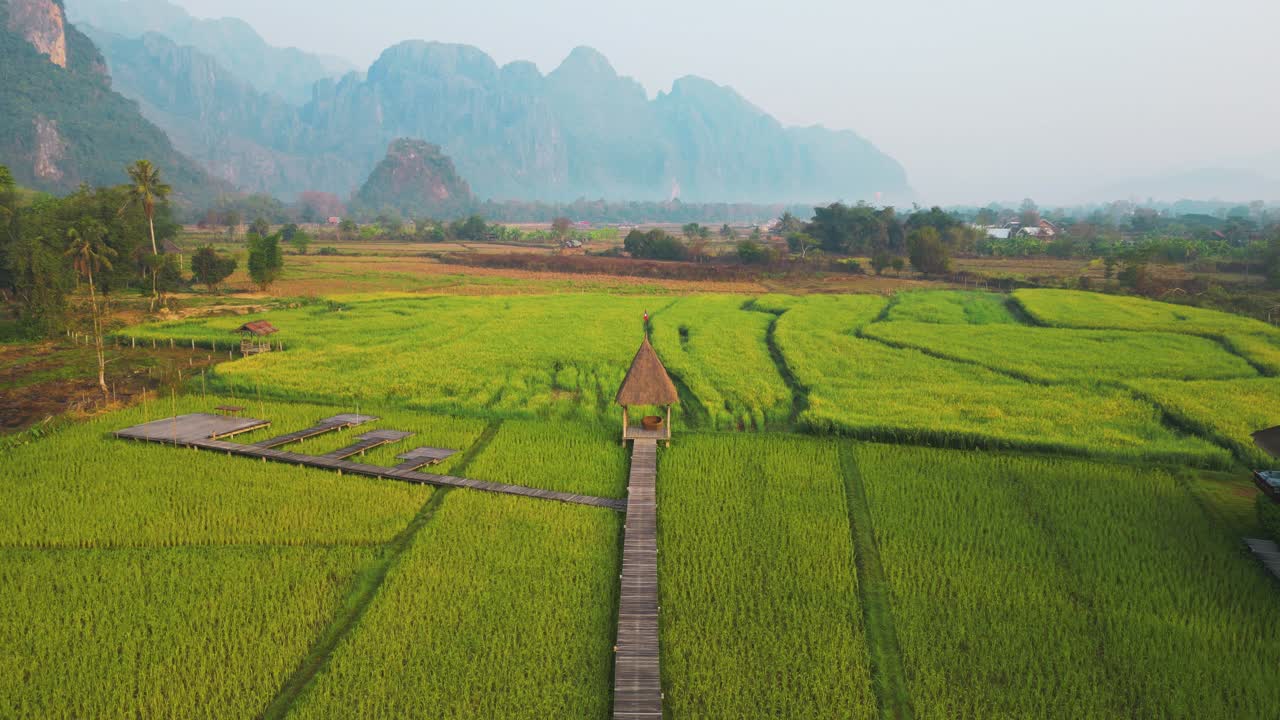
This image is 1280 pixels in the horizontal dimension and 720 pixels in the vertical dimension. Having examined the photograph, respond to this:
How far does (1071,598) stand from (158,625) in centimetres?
1413

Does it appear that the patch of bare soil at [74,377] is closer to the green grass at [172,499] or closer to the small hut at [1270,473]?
the green grass at [172,499]

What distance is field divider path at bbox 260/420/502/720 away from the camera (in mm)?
9125

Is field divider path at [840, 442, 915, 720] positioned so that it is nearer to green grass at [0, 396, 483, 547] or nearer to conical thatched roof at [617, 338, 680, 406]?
conical thatched roof at [617, 338, 680, 406]

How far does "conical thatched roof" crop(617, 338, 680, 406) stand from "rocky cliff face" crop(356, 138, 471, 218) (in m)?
180

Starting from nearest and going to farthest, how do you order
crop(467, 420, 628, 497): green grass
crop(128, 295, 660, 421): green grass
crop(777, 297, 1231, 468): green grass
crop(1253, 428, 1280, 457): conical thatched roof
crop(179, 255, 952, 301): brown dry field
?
1. crop(1253, 428, 1280, 457): conical thatched roof
2. crop(467, 420, 628, 497): green grass
3. crop(777, 297, 1231, 468): green grass
4. crop(128, 295, 660, 421): green grass
5. crop(179, 255, 952, 301): brown dry field

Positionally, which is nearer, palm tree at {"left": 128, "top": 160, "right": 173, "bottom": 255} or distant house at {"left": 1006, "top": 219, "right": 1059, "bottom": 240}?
palm tree at {"left": 128, "top": 160, "right": 173, "bottom": 255}

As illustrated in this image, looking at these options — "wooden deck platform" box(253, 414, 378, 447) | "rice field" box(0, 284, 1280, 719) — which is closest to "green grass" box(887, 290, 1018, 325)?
"rice field" box(0, 284, 1280, 719)

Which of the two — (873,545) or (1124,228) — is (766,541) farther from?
(1124,228)

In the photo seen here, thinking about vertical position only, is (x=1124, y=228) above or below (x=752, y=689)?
above

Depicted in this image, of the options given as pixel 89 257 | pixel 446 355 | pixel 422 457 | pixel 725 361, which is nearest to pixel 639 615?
pixel 422 457

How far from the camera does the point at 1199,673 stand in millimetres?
9617

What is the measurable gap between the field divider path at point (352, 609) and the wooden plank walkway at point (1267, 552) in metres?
15.0

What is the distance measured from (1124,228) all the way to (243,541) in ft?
437

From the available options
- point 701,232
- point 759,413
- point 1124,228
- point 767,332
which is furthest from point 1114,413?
point 1124,228
